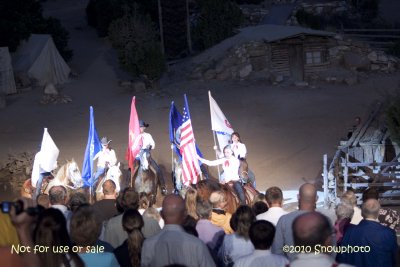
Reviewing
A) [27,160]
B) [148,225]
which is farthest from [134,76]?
[148,225]

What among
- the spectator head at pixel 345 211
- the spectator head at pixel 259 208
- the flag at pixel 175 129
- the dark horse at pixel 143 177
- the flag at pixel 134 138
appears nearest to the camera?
the spectator head at pixel 345 211

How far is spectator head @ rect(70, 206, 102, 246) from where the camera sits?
7.97 meters

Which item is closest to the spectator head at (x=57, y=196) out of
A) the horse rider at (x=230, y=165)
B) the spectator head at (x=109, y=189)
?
the spectator head at (x=109, y=189)

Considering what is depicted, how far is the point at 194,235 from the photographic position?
9.23 m

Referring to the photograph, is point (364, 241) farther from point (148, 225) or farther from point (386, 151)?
point (386, 151)

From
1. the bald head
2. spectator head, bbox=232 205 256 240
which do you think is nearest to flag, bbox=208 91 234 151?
spectator head, bbox=232 205 256 240

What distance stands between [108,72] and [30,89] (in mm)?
4320

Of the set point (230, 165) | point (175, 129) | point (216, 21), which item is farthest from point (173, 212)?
point (216, 21)

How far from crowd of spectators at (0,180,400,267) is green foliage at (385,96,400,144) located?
6.58 m

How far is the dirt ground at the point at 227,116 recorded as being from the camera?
84.2ft

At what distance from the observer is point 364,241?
29.2ft

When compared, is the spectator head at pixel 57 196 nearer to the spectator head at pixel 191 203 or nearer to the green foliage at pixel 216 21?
the spectator head at pixel 191 203

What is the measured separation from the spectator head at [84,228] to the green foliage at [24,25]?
32367 millimetres

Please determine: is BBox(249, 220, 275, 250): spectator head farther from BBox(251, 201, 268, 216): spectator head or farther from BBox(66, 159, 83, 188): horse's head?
BBox(66, 159, 83, 188): horse's head
